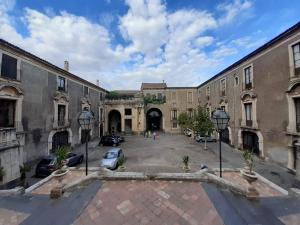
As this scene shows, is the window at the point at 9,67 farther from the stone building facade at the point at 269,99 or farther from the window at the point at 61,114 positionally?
the stone building facade at the point at 269,99

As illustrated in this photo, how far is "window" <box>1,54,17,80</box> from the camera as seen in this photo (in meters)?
12.7

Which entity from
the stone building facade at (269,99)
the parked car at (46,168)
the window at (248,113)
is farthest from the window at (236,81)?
the parked car at (46,168)

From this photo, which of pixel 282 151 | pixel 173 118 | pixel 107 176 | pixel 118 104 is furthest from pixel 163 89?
pixel 107 176

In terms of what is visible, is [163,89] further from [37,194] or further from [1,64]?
[37,194]

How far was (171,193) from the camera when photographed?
7.00 metres

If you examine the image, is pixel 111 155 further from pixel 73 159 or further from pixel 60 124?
pixel 60 124

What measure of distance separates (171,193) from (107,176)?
10.3 ft

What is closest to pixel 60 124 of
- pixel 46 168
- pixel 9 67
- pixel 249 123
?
pixel 9 67

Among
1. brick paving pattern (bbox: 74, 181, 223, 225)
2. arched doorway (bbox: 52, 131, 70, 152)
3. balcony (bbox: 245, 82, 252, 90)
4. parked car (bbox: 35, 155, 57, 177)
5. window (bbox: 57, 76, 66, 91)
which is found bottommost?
parked car (bbox: 35, 155, 57, 177)

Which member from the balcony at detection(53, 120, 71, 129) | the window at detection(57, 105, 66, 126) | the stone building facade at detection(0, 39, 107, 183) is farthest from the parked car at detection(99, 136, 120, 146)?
the window at detection(57, 105, 66, 126)

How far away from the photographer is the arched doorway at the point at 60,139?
1881cm

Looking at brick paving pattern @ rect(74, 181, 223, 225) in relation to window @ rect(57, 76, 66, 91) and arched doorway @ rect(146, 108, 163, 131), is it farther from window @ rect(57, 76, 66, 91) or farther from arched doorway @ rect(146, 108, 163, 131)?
arched doorway @ rect(146, 108, 163, 131)

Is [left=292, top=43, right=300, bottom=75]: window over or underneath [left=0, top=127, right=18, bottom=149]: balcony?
over

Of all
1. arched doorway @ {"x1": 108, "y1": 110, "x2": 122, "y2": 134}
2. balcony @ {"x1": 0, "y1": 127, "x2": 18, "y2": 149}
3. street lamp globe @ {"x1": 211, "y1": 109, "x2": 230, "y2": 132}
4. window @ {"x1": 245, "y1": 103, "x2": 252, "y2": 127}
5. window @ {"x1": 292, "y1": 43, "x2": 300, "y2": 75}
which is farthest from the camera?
arched doorway @ {"x1": 108, "y1": 110, "x2": 122, "y2": 134}
